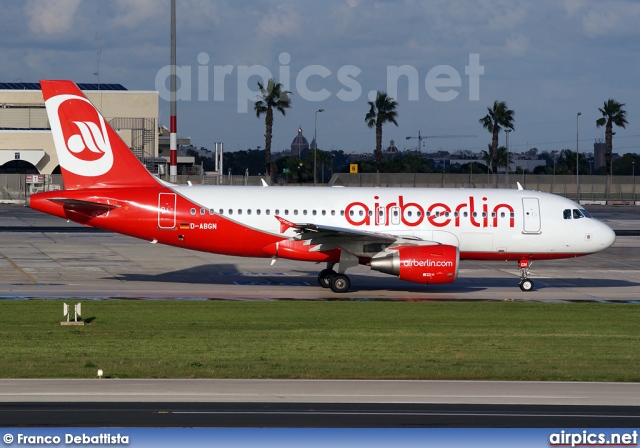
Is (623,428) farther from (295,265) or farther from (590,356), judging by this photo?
(295,265)

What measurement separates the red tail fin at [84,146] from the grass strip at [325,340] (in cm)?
566

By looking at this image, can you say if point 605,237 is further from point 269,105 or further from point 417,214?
point 269,105

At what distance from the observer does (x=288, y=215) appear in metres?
32.8

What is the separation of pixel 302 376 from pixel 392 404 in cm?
292

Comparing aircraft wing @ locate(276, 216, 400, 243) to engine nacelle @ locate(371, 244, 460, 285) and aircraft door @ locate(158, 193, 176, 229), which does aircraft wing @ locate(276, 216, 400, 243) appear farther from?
aircraft door @ locate(158, 193, 176, 229)

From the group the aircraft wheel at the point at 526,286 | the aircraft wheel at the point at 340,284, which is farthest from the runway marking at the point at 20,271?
the aircraft wheel at the point at 526,286

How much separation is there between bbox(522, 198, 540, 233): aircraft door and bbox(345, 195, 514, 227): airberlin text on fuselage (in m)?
1.10

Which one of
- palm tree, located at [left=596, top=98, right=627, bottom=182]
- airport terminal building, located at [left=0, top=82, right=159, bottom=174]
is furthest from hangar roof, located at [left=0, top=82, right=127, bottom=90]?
palm tree, located at [left=596, top=98, right=627, bottom=182]

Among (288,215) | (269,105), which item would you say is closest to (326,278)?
(288,215)

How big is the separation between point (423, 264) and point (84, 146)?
40.8ft

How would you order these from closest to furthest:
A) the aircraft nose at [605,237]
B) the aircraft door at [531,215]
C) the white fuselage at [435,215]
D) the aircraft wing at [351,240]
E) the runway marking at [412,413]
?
the runway marking at [412,413], the aircraft wing at [351,240], the white fuselage at [435,215], the aircraft door at [531,215], the aircraft nose at [605,237]

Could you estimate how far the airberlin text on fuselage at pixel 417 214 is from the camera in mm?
32875

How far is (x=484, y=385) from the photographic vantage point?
698 inches

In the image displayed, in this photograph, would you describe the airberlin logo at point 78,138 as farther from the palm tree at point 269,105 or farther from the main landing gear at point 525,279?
the palm tree at point 269,105
